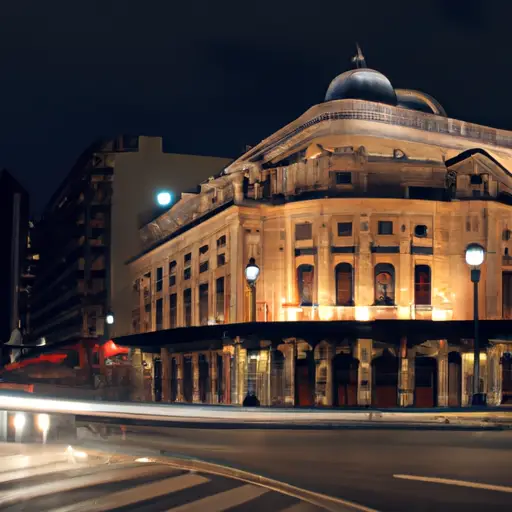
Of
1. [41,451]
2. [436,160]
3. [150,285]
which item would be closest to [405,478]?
[41,451]

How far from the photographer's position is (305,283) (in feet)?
197

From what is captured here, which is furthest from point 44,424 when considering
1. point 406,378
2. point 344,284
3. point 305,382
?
point 344,284

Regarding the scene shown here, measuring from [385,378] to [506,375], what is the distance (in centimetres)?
651

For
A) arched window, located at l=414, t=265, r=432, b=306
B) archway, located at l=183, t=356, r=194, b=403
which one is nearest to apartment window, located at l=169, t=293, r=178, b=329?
archway, located at l=183, t=356, r=194, b=403

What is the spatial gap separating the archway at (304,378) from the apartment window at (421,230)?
27.7 ft

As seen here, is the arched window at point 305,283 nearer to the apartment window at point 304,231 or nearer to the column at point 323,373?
the apartment window at point 304,231

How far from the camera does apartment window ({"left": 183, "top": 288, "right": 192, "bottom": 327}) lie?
71.4 meters

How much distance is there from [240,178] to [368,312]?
35.8ft

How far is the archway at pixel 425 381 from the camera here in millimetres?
57969

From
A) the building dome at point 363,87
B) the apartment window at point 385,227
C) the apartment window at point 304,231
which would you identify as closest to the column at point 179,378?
the apartment window at point 304,231

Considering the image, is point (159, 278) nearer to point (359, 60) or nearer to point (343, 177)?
point (359, 60)

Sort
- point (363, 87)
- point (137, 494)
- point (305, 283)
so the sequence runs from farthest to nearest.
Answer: point (363, 87)
point (305, 283)
point (137, 494)

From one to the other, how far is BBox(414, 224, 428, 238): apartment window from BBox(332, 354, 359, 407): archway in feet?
24.6

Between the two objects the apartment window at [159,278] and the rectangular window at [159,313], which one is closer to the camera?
the rectangular window at [159,313]
